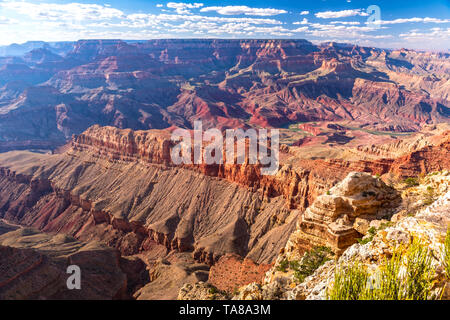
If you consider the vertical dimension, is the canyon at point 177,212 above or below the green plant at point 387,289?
below

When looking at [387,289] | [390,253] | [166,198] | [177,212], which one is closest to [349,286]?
[387,289]

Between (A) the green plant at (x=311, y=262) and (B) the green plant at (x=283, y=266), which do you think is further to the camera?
(B) the green plant at (x=283, y=266)

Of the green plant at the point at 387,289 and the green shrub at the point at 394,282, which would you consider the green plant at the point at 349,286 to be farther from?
the green plant at the point at 387,289

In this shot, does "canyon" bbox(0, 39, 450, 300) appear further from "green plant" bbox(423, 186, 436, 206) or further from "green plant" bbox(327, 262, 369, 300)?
"green plant" bbox(327, 262, 369, 300)

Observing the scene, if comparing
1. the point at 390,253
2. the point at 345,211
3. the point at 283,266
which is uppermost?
the point at 390,253

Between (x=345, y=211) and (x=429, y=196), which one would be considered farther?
(x=345, y=211)

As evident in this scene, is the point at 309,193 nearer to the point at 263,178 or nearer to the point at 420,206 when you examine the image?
the point at 263,178

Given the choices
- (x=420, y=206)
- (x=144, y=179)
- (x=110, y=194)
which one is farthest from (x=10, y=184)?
(x=420, y=206)

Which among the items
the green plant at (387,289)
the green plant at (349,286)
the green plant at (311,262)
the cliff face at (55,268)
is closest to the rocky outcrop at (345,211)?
the green plant at (311,262)

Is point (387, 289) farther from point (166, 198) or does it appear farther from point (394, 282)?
point (166, 198)
